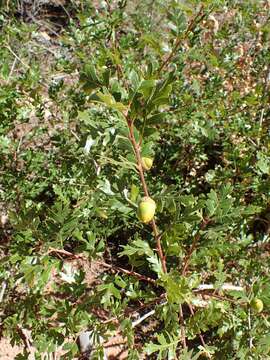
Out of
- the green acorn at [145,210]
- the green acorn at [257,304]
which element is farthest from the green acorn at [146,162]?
the green acorn at [257,304]

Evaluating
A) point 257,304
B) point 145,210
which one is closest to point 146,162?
point 145,210

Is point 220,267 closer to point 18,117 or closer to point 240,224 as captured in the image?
point 240,224

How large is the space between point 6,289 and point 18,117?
88 cm

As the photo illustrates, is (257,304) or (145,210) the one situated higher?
(145,210)

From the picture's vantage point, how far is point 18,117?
2207 mm

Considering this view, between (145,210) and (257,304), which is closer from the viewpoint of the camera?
(145,210)

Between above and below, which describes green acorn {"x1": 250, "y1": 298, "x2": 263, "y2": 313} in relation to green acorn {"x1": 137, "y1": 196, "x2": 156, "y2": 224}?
below

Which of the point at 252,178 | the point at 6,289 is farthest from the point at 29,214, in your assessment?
the point at 252,178

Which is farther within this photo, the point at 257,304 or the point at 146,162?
the point at 257,304

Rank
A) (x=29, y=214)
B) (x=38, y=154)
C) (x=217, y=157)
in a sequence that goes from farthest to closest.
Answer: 1. (x=217, y=157)
2. (x=38, y=154)
3. (x=29, y=214)

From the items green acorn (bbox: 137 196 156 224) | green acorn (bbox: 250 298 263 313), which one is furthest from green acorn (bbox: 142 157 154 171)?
green acorn (bbox: 250 298 263 313)

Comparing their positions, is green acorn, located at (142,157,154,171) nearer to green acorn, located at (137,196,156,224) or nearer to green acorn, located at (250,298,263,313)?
green acorn, located at (137,196,156,224)

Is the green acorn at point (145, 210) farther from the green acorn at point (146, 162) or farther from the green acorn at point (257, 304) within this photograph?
the green acorn at point (257, 304)

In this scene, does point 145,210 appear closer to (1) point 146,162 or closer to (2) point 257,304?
(1) point 146,162
